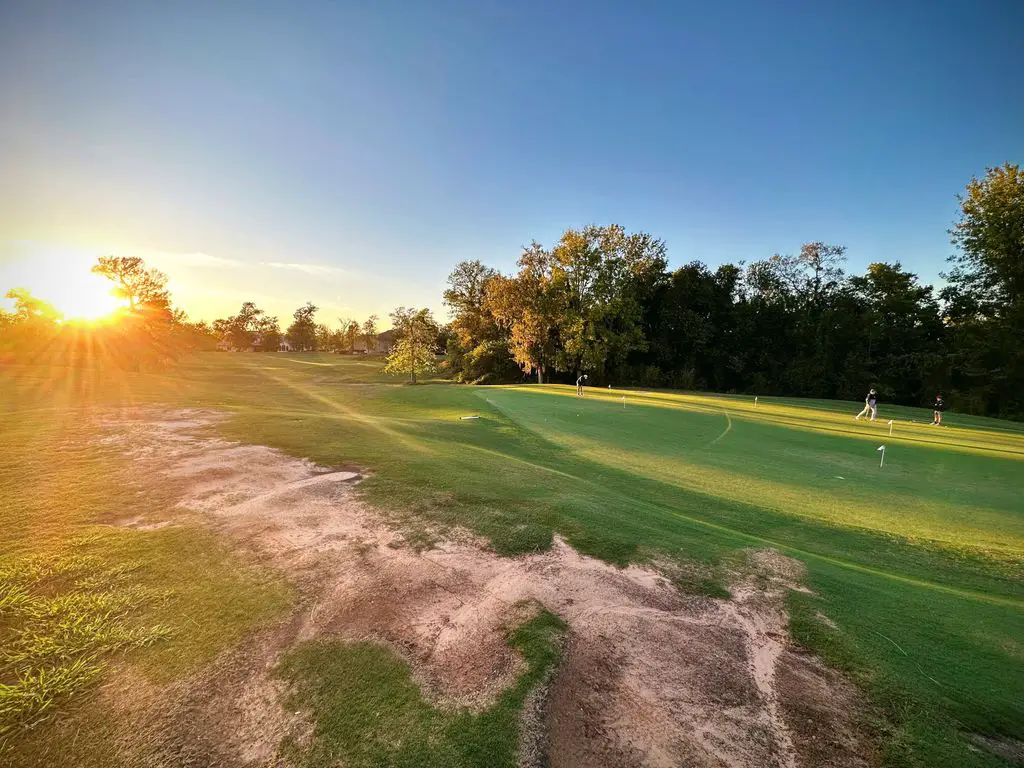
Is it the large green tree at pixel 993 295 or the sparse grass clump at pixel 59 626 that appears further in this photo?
the large green tree at pixel 993 295

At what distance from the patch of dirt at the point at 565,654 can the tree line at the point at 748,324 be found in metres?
35.9

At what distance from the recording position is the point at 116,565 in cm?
419

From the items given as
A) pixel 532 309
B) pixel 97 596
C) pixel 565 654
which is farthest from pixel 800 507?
pixel 532 309

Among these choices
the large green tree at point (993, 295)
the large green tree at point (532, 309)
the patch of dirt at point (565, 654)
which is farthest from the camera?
the large green tree at point (532, 309)

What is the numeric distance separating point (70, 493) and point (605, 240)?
43.3 m

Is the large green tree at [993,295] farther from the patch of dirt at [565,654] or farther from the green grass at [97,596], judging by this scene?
the green grass at [97,596]

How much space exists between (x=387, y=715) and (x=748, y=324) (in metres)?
50.3

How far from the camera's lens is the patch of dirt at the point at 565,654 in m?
2.62

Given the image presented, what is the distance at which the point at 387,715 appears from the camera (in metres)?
2.72

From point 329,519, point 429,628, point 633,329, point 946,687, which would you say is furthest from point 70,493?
point 633,329

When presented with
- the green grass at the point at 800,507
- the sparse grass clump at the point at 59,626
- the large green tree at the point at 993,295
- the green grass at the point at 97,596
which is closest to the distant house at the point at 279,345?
the green grass at the point at 800,507

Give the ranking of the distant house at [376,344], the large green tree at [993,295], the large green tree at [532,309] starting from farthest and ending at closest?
the distant house at [376,344] → the large green tree at [532,309] → the large green tree at [993,295]

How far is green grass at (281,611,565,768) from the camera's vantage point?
244 cm

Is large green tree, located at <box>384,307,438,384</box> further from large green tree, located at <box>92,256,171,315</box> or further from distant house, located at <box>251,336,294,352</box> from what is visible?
distant house, located at <box>251,336,294,352</box>
